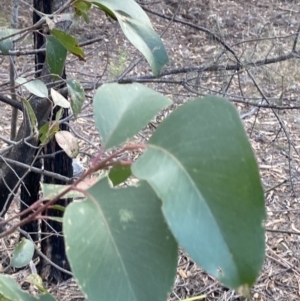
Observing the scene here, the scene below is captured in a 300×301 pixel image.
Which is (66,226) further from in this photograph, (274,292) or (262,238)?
(274,292)

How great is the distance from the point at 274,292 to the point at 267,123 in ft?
4.25

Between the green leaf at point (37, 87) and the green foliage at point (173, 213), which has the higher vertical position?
the green foliage at point (173, 213)

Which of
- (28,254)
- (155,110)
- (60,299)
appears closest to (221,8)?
(60,299)

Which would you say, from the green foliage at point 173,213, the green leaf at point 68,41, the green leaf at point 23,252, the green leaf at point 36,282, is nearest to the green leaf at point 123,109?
the green foliage at point 173,213

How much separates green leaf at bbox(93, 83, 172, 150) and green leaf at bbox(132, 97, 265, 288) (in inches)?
2.0

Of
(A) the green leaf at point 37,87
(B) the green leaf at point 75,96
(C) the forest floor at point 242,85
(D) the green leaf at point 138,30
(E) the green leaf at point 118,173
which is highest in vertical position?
(E) the green leaf at point 118,173

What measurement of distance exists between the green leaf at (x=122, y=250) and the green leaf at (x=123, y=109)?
59 mm

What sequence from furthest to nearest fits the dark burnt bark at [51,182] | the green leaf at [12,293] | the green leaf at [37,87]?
the dark burnt bark at [51,182] → the green leaf at [37,87] → the green leaf at [12,293]

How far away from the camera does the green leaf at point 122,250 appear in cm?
39

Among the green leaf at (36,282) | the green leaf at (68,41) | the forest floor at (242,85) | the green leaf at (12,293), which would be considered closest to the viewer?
the green leaf at (12,293)

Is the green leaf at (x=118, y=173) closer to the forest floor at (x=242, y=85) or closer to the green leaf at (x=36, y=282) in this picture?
the green leaf at (x=36, y=282)

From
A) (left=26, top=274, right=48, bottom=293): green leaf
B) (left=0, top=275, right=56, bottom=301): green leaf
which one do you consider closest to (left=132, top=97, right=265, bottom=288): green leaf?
(left=0, top=275, right=56, bottom=301): green leaf

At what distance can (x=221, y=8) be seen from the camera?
441cm

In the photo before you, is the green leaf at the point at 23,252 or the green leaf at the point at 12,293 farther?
the green leaf at the point at 23,252
